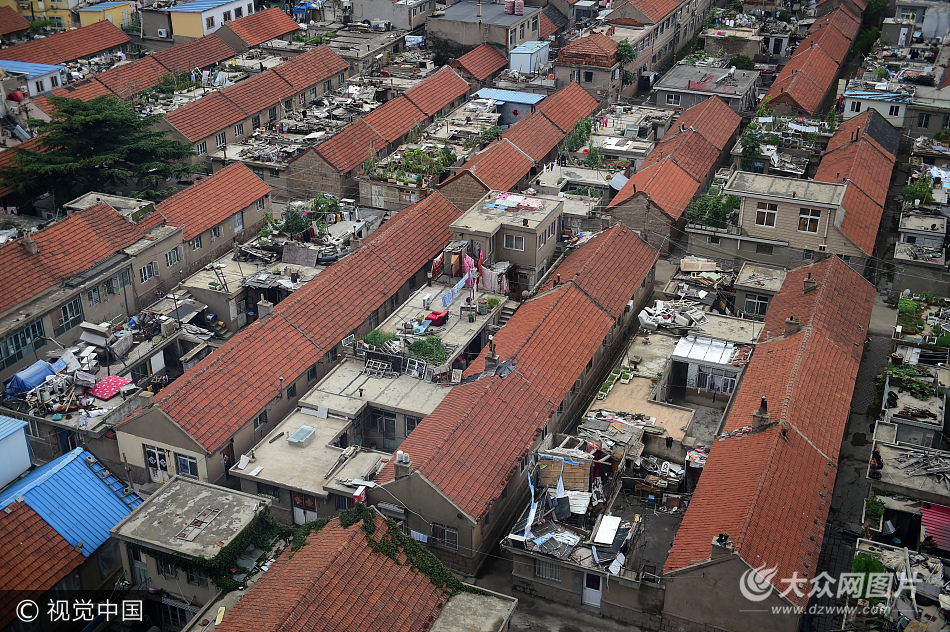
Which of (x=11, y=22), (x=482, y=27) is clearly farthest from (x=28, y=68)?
(x=482, y=27)

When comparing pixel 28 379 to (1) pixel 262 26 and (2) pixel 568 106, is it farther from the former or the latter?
(1) pixel 262 26

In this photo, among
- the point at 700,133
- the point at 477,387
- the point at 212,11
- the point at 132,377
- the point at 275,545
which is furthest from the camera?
the point at 212,11

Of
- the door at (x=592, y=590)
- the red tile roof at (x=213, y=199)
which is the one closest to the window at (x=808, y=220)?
the door at (x=592, y=590)

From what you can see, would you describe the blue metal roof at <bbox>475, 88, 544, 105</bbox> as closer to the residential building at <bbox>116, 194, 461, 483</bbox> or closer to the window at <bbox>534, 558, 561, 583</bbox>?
the residential building at <bbox>116, 194, 461, 483</bbox>

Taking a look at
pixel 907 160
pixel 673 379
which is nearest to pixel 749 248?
pixel 673 379

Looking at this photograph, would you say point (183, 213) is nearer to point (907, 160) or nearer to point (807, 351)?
point (807, 351)

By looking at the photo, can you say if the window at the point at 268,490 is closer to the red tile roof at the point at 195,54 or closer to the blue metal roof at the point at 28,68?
the red tile roof at the point at 195,54
